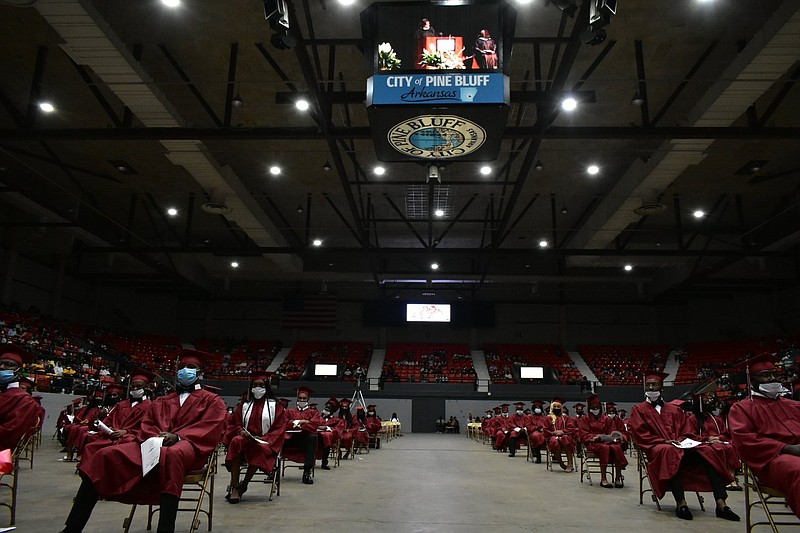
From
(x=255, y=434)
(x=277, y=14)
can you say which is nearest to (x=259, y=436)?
(x=255, y=434)

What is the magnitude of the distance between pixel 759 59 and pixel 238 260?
75.7 ft

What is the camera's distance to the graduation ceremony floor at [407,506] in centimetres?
533

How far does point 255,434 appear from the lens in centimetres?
696

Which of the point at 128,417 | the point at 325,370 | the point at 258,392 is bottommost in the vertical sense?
the point at 128,417

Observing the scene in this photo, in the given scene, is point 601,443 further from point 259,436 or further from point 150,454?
point 150,454

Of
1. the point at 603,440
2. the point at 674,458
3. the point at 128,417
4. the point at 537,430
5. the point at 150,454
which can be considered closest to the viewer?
the point at 150,454

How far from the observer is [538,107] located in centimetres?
1216

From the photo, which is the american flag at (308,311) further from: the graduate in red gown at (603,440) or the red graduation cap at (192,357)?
the red graduation cap at (192,357)

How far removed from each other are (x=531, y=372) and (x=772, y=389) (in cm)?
2608

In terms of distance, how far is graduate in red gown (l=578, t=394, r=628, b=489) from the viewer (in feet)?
27.9

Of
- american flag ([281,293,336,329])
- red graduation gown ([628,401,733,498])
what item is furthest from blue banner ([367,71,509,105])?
american flag ([281,293,336,329])

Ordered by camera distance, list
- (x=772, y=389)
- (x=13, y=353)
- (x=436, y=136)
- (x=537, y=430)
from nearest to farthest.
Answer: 1. (x=772, y=389)
2. (x=13, y=353)
3. (x=436, y=136)
4. (x=537, y=430)

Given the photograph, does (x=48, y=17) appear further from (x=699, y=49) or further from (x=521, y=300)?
(x=521, y=300)

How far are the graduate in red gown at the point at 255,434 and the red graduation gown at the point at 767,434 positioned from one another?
479 cm
